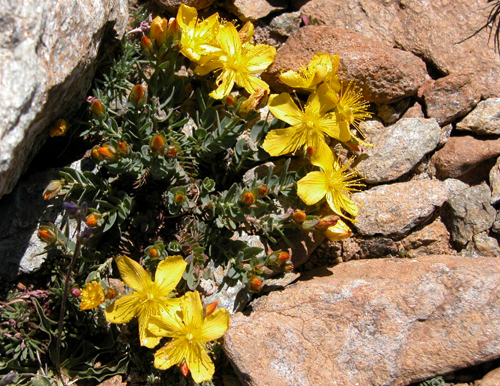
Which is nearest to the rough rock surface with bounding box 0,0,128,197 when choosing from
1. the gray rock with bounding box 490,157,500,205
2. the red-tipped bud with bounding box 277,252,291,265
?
the red-tipped bud with bounding box 277,252,291,265

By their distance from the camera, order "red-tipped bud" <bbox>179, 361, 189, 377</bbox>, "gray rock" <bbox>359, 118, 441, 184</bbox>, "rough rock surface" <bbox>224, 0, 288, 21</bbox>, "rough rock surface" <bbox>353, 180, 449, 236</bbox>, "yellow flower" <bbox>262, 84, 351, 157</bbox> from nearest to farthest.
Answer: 1. "red-tipped bud" <bbox>179, 361, 189, 377</bbox>
2. "yellow flower" <bbox>262, 84, 351, 157</bbox>
3. "rough rock surface" <bbox>353, 180, 449, 236</bbox>
4. "gray rock" <bbox>359, 118, 441, 184</bbox>
5. "rough rock surface" <bbox>224, 0, 288, 21</bbox>

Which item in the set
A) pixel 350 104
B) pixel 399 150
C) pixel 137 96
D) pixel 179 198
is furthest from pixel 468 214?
pixel 137 96

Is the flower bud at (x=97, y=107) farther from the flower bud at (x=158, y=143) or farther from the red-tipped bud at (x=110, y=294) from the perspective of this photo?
the red-tipped bud at (x=110, y=294)

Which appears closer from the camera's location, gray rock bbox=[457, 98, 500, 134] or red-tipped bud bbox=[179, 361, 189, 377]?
red-tipped bud bbox=[179, 361, 189, 377]

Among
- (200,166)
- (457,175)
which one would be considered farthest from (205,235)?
(457,175)

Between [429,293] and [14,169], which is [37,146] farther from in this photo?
[429,293]

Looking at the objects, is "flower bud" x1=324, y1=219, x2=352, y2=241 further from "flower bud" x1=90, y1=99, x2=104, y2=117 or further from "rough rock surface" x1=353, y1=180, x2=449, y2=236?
"flower bud" x1=90, y1=99, x2=104, y2=117
